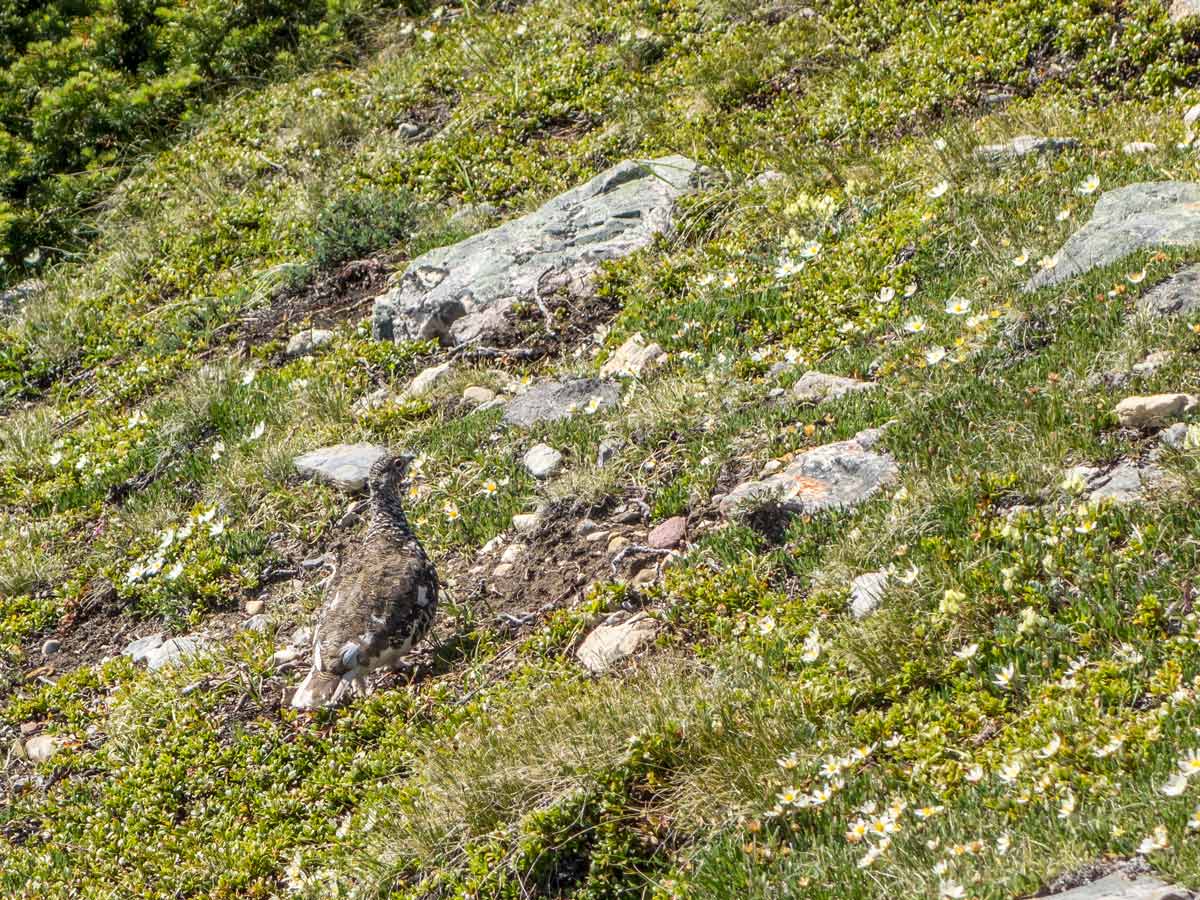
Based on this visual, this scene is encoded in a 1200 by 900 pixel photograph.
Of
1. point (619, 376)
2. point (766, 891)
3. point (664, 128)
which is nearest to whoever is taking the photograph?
point (766, 891)

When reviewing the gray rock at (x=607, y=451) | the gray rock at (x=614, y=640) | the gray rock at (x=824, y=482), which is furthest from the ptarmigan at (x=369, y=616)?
the gray rock at (x=824, y=482)

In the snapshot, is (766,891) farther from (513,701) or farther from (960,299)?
(960,299)

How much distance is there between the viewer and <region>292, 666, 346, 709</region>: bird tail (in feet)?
17.7

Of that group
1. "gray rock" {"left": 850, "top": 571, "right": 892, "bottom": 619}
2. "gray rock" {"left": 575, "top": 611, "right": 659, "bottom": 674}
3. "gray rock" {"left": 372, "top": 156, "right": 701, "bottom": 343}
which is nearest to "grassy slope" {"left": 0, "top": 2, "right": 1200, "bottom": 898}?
"gray rock" {"left": 850, "top": 571, "right": 892, "bottom": 619}

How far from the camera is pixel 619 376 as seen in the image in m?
7.07

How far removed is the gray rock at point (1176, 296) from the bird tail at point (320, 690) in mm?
4338

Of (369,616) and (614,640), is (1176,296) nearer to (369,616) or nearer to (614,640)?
(614,640)

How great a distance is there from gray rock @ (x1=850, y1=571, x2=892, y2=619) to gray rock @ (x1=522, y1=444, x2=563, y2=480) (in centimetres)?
230

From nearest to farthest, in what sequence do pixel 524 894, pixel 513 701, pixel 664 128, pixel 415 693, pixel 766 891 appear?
1. pixel 766 891
2. pixel 524 894
3. pixel 513 701
4. pixel 415 693
5. pixel 664 128

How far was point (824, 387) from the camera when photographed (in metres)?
6.25

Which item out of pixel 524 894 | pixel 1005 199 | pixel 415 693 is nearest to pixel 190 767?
pixel 415 693

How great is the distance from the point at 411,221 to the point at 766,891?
306 inches

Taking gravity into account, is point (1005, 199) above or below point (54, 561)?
above

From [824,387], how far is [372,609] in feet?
9.03
